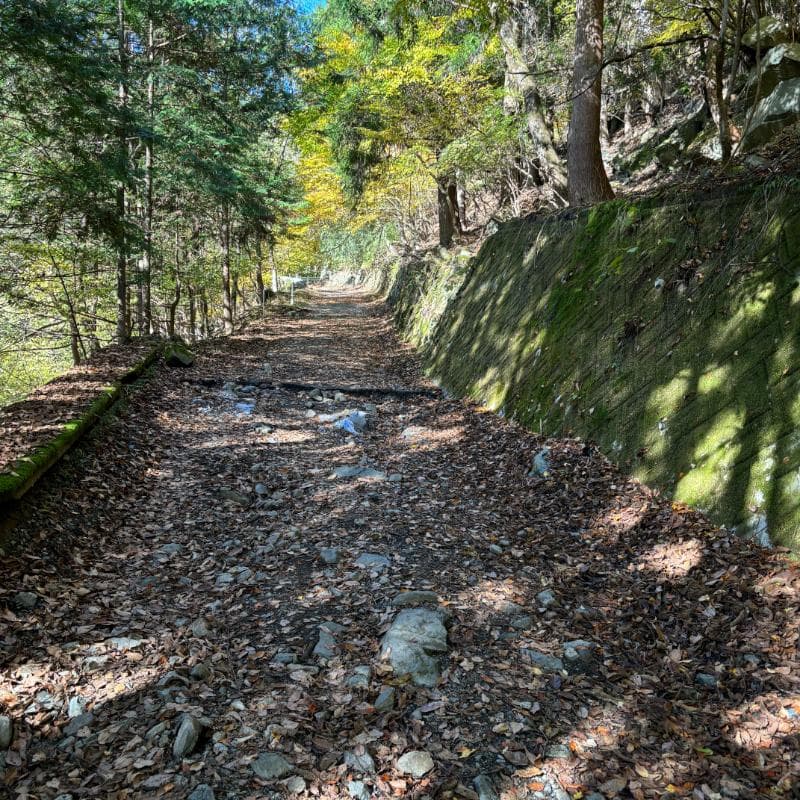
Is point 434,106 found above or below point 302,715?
above

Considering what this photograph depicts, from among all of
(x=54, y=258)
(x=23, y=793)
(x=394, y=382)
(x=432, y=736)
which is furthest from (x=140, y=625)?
(x=54, y=258)

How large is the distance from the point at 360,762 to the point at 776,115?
8237 millimetres

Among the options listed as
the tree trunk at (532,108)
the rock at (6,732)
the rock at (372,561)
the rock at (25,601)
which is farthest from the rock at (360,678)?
the tree trunk at (532,108)

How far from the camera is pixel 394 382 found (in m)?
12.6

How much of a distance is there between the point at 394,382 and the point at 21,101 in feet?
26.1

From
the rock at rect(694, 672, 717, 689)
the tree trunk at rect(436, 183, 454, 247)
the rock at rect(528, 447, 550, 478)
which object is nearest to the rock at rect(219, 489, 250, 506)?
the rock at rect(528, 447, 550, 478)

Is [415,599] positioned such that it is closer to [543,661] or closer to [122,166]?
[543,661]

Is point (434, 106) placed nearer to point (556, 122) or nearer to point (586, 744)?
point (556, 122)

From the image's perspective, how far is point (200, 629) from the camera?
12.9 feet

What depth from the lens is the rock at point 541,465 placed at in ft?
20.2

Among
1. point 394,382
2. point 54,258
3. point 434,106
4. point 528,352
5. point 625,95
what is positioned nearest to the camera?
point 528,352

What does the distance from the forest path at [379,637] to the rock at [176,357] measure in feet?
17.4

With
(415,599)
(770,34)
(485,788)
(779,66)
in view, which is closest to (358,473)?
(415,599)

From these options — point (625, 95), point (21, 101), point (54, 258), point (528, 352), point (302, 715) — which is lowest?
point (302, 715)
